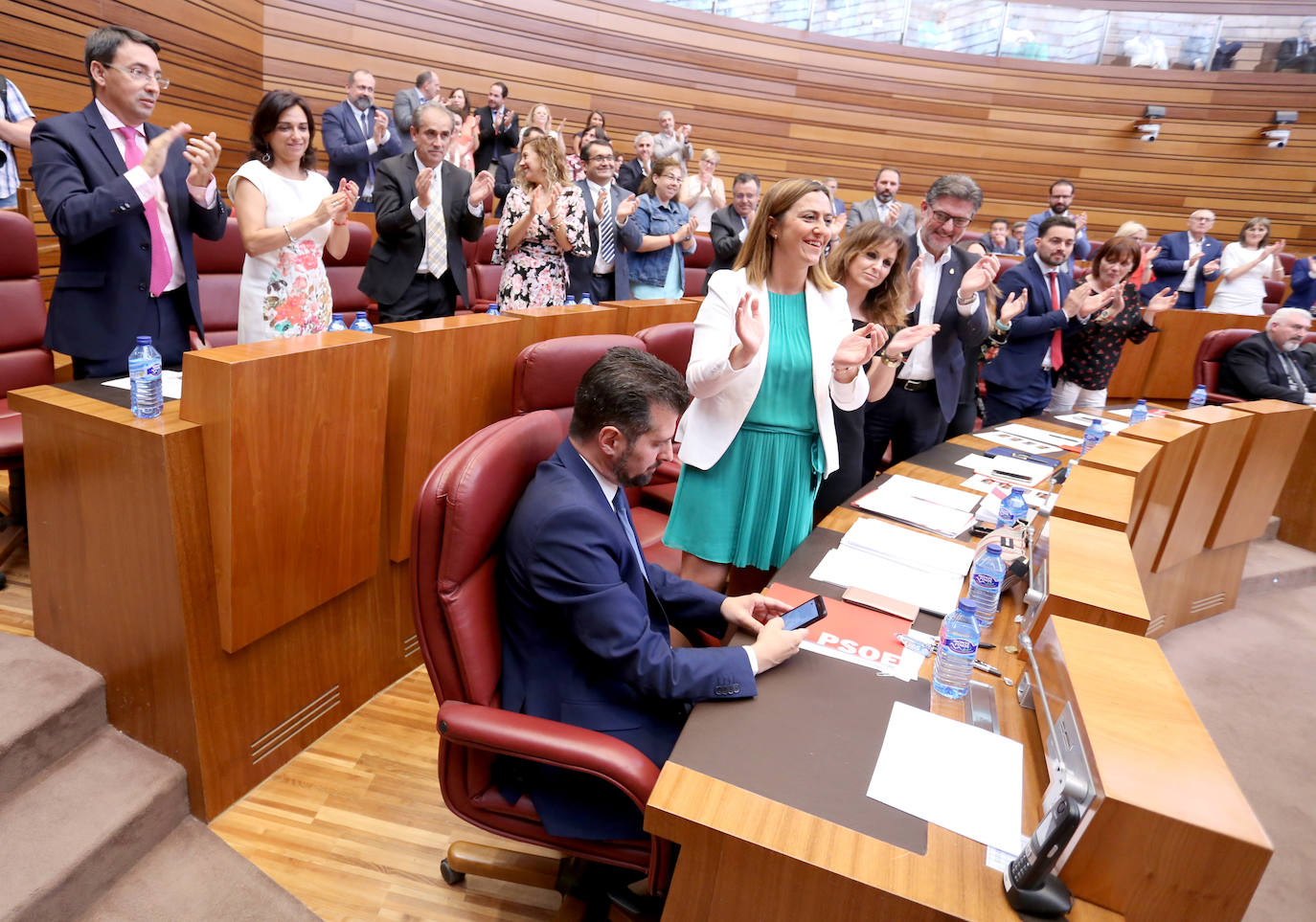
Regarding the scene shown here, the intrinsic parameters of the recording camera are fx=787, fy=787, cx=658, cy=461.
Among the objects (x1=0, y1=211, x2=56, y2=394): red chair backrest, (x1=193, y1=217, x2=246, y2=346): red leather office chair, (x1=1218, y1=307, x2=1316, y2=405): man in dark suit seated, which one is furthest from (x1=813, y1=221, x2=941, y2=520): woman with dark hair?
(x1=1218, y1=307, x2=1316, y2=405): man in dark suit seated

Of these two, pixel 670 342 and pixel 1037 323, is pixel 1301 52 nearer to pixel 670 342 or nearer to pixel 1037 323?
pixel 1037 323

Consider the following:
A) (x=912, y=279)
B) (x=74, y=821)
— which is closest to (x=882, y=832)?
(x=74, y=821)

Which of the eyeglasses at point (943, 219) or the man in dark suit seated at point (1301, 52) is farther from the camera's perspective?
the man in dark suit seated at point (1301, 52)

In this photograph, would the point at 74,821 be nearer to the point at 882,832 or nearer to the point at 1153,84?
the point at 882,832

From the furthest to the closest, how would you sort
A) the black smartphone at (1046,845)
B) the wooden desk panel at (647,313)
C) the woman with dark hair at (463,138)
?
the woman with dark hair at (463,138) → the wooden desk panel at (647,313) → the black smartphone at (1046,845)

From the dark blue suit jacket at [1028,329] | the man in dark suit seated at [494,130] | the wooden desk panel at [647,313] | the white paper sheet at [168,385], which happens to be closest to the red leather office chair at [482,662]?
the white paper sheet at [168,385]

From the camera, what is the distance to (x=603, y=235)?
349 cm

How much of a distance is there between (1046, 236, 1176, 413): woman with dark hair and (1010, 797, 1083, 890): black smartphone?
2667mm

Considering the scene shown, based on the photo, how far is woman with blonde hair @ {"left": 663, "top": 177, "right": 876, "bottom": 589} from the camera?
1.67m

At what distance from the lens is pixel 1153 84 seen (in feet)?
27.0

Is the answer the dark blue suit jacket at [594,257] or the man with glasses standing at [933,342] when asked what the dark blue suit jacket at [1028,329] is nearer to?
the man with glasses standing at [933,342]

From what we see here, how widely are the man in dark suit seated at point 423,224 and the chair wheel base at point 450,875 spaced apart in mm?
1757

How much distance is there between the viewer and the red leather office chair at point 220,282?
9.59 feet

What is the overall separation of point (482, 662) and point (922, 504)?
1.14 meters
